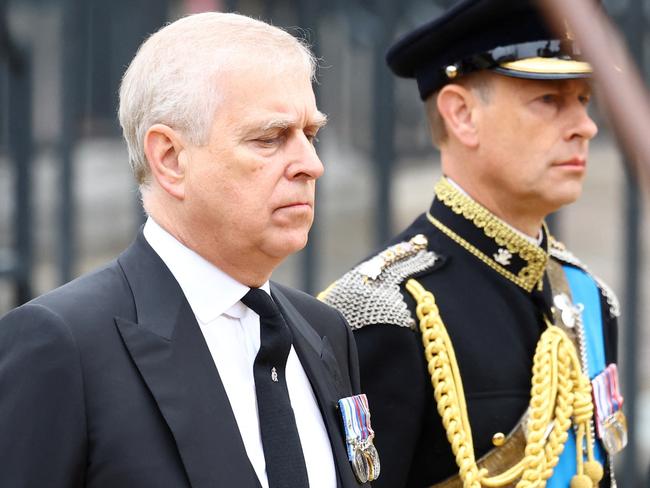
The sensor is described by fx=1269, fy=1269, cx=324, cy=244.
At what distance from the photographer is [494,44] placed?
277 cm

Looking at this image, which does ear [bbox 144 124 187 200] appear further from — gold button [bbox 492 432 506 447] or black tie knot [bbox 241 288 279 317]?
gold button [bbox 492 432 506 447]

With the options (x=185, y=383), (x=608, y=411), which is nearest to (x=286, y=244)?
(x=185, y=383)

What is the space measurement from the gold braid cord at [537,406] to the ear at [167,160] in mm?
800

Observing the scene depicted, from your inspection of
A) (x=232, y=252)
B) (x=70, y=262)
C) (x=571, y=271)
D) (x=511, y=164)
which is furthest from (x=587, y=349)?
(x=70, y=262)

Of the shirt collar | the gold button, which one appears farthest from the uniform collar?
the shirt collar

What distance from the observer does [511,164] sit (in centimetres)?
270

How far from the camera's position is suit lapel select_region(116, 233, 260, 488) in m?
1.84

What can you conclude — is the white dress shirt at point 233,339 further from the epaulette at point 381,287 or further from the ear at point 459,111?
the ear at point 459,111

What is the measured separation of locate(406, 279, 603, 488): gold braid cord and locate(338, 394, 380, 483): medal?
1.26 ft

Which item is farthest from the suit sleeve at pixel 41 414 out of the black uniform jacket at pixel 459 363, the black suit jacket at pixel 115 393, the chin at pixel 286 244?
the black uniform jacket at pixel 459 363

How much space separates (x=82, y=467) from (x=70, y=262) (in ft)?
12.1

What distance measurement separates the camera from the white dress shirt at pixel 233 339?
196 cm

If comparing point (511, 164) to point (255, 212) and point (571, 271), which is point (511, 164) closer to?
point (571, 271)

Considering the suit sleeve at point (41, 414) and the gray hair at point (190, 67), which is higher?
the gray hair at point (190, 67)
